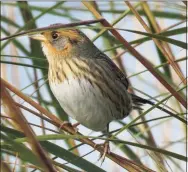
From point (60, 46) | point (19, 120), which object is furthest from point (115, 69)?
point (19, 120)

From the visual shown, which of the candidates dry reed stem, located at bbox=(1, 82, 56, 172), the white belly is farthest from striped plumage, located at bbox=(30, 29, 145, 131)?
dry reed stem, located at bbox=(1, 82, 56, 172)

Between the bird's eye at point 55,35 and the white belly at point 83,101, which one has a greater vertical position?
the bird's eye at point 55,35

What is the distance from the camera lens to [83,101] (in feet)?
6.97

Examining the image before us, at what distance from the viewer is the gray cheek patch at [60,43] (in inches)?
91.0

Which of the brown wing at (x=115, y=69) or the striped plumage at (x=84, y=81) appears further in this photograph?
the brown wing at (x=115, y=69)

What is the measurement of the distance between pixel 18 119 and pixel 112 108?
146 cm

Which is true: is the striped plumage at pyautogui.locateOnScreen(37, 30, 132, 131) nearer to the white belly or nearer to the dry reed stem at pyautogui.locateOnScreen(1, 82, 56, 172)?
the white belly

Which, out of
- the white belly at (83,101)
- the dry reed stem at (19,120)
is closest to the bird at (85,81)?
the white belly at (83,101)

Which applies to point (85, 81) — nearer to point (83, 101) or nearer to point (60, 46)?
point (83, 101)

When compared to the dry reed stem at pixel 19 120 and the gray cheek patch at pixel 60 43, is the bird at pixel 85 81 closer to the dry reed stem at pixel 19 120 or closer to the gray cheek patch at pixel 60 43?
the gray cheek patch at pixel 60 43

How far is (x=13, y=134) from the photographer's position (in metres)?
1.21

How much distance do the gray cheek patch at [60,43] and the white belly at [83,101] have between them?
21cm

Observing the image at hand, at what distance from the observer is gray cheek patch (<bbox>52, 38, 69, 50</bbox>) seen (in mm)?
2312

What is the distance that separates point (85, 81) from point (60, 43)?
0.90 ft
